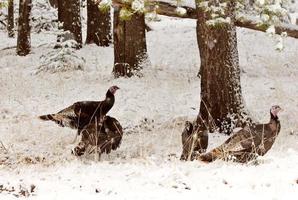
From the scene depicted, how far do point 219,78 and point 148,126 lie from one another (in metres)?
1.83

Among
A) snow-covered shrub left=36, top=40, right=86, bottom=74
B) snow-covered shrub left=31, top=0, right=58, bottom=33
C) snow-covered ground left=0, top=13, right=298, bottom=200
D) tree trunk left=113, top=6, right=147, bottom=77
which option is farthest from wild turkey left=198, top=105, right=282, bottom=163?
snow-covered shrub left=31, top=0, right=58, bottom=33

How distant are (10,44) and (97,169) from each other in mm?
17614

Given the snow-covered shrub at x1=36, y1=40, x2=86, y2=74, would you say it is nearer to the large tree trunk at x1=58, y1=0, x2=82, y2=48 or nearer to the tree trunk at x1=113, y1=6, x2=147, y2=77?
Result: the large tree trunk at x1=58, y1=0, x2=82, y2=48

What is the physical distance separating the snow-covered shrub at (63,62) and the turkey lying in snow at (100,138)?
23.2 feet

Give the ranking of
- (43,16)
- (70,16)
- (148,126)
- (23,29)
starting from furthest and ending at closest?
(43,16), (23,29), (70,16), (148,126)

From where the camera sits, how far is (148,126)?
38.5ft

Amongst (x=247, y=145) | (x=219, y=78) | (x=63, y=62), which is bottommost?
(x=247, y=145)

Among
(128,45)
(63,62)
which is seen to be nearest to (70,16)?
(63,62)

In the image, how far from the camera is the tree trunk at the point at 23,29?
777 inches

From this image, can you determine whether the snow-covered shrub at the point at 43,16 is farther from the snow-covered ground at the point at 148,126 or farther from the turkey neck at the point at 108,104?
the turkey neck at the point at 108,104

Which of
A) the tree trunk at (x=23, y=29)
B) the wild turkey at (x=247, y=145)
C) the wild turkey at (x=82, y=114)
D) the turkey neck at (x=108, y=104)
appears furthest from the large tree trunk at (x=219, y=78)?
the tree trunk at (x=23, y=29)

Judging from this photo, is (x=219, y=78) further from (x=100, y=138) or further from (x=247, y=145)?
(x=247, y=145)

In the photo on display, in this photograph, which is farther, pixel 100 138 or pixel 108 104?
pixel 108 104

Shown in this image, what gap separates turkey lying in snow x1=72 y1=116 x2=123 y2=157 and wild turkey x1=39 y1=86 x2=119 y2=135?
0.43 metres
